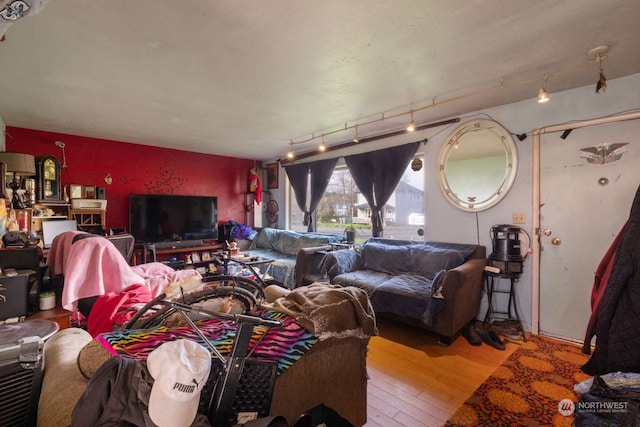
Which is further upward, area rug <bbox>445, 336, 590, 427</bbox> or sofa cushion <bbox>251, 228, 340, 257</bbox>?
sofa cushion <bbox>251, 228, 340, 257</bbox>

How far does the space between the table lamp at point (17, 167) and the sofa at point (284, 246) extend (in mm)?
3077

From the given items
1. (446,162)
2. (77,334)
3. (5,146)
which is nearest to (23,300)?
(5,146)

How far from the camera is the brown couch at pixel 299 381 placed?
3.10 ft

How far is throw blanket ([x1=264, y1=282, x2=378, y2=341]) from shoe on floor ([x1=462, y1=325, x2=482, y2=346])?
1.83 m

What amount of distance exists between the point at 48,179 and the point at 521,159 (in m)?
5.77

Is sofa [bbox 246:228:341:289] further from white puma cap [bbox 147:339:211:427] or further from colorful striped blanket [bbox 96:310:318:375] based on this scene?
white puma cap [bbox 147:339:211:427]

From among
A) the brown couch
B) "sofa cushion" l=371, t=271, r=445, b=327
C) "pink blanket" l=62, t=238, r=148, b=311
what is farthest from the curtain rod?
"pink blanket" l=62, t=238, r=148, b=311

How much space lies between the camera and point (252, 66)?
2193 millimetres

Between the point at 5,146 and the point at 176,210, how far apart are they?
2.21m

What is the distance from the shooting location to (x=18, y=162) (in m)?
3.30

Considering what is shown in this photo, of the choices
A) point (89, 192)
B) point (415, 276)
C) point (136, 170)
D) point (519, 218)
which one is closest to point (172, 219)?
point (136, 170)

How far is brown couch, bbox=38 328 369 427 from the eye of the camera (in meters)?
0.94

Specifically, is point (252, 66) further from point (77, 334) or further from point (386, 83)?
point (77, 334)

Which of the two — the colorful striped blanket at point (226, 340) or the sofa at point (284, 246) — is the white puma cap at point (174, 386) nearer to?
the colorful striped blanket at point (226, 340)
